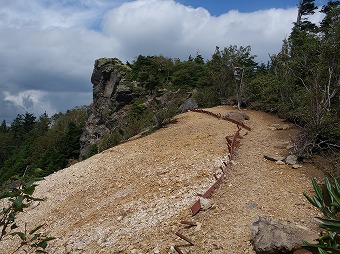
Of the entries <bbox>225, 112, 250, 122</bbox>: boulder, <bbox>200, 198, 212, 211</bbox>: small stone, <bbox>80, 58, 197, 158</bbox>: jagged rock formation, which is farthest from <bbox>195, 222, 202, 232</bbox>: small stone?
<bbox>80, 58, 197, 158</bbox>: jagged rock formation

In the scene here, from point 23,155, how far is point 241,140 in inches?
2040

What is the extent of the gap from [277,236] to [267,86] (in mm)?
16570

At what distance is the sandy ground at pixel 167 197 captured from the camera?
21.6 ft

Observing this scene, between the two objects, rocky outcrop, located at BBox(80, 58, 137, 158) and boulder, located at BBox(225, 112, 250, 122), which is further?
rocky outcrop, located at BBox(80, 58, 137, 158)

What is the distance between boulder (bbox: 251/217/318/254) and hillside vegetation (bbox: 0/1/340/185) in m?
3.65

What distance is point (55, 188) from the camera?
38.7 ft

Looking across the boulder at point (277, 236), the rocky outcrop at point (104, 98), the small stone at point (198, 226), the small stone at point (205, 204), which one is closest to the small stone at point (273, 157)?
the small stone at point (205, 204)

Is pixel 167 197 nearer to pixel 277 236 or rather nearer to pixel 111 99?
pixel 277 236

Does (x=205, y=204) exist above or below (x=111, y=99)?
below

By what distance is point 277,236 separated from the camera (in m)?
5.39

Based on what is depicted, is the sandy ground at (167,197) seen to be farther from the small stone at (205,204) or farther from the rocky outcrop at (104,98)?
the rocky outcrop at (104,98)

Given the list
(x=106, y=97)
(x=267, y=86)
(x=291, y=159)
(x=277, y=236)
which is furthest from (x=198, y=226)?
(x=106, y=97)

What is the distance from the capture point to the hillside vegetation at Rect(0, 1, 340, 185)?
35.8 ft

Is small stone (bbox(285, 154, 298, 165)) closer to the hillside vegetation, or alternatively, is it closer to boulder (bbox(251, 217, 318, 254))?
the hillside vegetation
